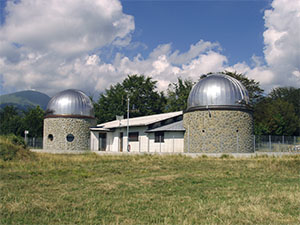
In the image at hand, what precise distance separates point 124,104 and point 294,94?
35684 millimetres

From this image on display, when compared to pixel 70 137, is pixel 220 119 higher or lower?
higher

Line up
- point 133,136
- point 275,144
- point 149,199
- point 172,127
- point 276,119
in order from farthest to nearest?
point 276,119
point 133,136
point 275,144
point 172,127
point 149,199

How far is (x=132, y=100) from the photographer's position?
55.5m

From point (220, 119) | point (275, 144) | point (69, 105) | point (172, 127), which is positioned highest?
point (69, 105)

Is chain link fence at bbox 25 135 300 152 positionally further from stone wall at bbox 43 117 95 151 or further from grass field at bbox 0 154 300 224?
grass field at bbox 0 154 300 224

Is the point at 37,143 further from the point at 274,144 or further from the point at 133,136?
the point at 274,144

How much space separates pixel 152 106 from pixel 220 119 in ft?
98.7

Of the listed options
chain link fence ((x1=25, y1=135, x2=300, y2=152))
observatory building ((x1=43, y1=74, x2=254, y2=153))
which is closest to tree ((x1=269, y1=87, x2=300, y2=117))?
chain link fence ((x1=25, y1=135, x2=300, y2=152))

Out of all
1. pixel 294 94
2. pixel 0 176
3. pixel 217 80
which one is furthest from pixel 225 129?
pixel 294 94

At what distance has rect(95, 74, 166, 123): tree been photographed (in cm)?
5500

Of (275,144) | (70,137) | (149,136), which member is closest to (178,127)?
(149,136)

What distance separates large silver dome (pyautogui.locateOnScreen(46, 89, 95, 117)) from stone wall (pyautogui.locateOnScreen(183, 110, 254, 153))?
45.6 feet

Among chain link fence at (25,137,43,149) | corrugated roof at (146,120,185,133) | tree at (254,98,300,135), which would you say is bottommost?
chain link fence at (25,137,43,149)

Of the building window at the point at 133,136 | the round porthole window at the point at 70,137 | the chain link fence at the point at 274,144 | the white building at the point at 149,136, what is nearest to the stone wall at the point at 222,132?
the white building at the point at 149,136
